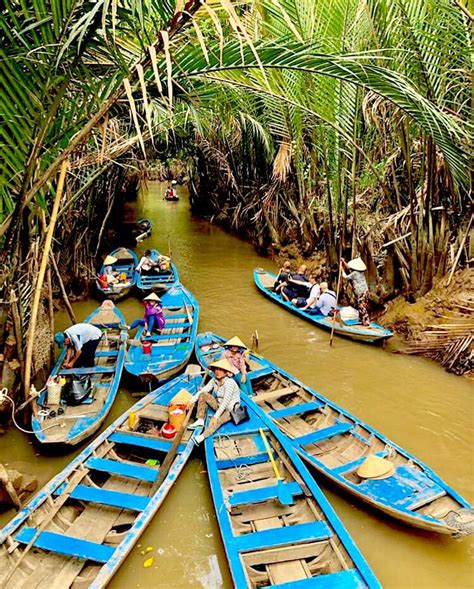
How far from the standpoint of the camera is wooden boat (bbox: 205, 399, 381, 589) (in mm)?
3486

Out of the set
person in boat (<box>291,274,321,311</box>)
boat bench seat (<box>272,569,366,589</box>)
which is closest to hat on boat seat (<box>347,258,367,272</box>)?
person in boat (<box>291,274,321,311</box>)

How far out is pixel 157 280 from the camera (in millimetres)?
11547

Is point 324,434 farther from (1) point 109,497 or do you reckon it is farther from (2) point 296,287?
(2) point 296,287

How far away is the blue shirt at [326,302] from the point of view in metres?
9.38

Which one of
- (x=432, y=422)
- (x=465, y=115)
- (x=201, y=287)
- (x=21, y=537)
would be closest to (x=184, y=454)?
(x=21, y=537)

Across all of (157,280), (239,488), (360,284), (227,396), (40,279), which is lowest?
(157,280)

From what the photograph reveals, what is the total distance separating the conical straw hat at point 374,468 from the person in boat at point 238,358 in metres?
2.02

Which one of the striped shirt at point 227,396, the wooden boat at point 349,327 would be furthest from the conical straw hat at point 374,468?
the wooden boat at point 349,327

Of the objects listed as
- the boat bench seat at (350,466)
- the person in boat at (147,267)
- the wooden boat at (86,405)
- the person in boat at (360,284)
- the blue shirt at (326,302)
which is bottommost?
the wooden boat at (86,405)

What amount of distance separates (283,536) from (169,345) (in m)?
4.33

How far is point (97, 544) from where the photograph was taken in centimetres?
374

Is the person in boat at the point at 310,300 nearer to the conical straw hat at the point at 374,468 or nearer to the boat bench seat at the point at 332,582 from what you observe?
the conical straw hat at the point at 374,468

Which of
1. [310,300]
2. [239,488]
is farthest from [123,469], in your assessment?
[310,300]

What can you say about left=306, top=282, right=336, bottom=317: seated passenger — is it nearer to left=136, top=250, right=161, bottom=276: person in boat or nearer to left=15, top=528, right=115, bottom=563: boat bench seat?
left=136, top=250, right=161, bottom=276: person in boat
